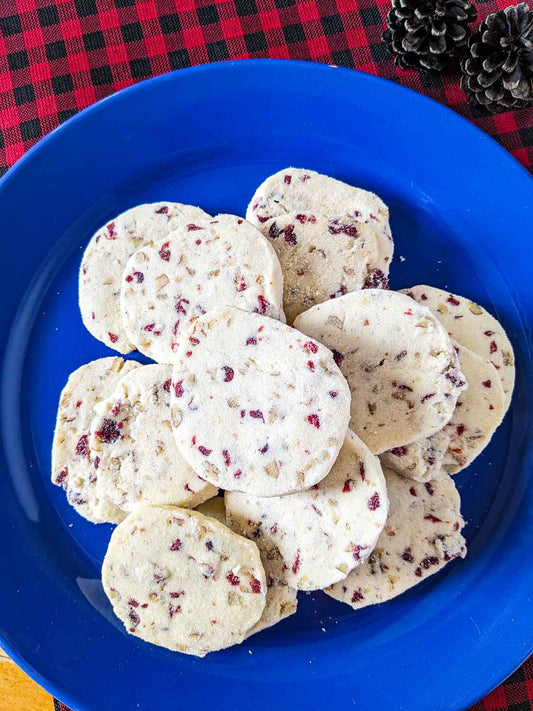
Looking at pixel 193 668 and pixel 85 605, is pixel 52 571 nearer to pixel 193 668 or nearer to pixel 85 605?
pixel 85 605

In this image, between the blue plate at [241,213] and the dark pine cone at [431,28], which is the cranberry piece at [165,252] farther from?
the dark pine cone at [431,28]

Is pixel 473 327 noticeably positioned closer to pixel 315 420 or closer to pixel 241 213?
pixel 315 420

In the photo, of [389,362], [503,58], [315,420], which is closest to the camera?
[315,420]

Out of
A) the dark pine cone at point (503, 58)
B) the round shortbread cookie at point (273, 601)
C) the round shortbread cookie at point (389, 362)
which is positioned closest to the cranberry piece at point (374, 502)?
the round shortbread cookie at point (389, 362)

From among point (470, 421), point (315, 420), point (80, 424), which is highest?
point (315, 420)

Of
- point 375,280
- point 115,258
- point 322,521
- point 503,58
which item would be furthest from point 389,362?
point 503,58

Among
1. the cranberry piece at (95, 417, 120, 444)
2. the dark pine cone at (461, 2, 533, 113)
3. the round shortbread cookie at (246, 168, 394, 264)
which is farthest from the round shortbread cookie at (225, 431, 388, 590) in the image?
the dark pine cone at (461, 2, 533, 113)
